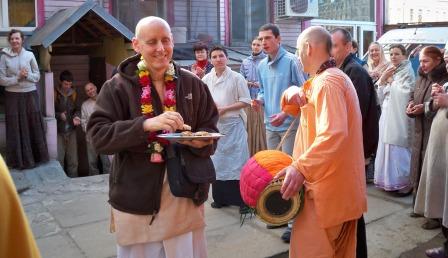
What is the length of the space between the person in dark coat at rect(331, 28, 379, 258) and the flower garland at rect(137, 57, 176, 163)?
2.01 meters

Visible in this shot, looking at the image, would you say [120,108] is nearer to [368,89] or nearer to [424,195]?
[368,89]

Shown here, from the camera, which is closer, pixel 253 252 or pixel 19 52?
pixel 253 252

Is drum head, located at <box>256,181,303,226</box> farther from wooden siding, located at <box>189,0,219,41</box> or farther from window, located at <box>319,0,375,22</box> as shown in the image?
window, located at <box>319,0,375,22</box>

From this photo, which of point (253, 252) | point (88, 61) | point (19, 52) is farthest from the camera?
point (88, 61)

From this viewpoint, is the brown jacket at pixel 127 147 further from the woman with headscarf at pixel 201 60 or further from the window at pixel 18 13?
the window at pixel 18 13

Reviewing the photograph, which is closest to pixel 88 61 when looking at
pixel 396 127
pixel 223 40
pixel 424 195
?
pixel 223 40

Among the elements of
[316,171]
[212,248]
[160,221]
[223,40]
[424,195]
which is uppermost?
[223,40]

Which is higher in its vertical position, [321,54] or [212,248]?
[321,54]

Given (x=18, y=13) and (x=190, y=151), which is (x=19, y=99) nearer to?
(x=18, y=13)

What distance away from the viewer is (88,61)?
977 cm

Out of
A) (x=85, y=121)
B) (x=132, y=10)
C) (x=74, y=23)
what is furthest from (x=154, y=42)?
(x=132, y=10)

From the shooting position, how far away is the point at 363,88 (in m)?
4.20

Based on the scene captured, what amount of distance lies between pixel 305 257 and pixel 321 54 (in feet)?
4.20

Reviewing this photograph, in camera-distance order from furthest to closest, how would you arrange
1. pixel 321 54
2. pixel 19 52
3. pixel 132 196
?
pixel 19 52
pixel 321 54
pixel 132 196
